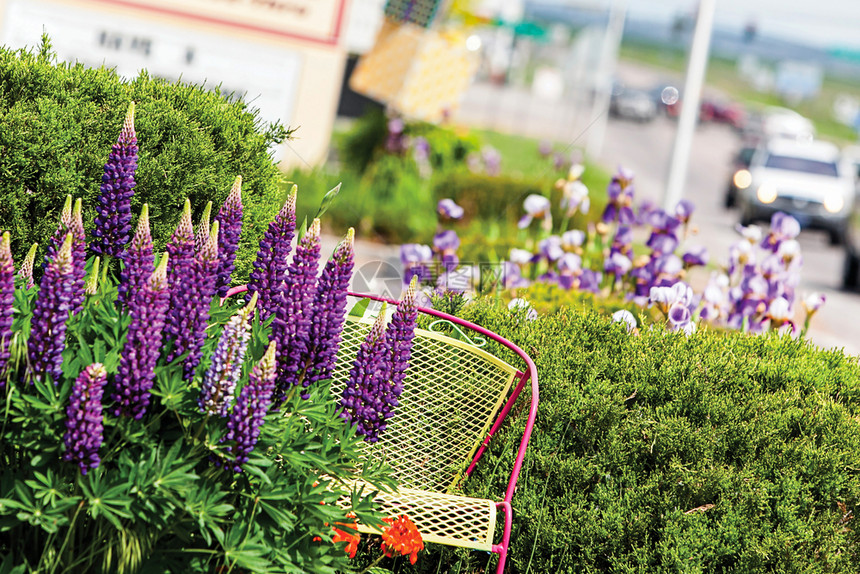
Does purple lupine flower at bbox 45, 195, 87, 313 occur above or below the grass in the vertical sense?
below

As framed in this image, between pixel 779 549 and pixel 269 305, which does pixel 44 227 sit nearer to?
pixel 269 305

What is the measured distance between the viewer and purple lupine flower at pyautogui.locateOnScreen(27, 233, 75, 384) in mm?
1892

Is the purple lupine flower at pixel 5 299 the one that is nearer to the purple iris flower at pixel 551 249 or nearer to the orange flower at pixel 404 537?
the orange flower at pixel 404 537

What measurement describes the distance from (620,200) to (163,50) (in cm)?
444

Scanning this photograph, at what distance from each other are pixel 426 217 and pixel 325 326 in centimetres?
725

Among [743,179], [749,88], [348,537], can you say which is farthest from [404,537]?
[749,88]

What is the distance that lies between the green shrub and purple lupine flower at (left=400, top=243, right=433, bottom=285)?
112 cm

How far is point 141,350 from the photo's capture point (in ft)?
6.25

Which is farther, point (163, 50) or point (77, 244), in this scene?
point (163, 50)

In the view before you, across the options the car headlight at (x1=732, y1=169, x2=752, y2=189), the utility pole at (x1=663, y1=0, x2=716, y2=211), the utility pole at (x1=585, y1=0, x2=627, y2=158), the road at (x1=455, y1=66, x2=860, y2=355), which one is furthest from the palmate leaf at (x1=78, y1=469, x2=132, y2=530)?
the car headlight at (x1=732, y1=169, x2=752, y2=189)

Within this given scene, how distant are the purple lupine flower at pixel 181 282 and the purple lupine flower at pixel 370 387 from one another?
442mm

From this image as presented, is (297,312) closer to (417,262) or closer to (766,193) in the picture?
(417,262)

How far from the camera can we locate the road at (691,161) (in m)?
10.4

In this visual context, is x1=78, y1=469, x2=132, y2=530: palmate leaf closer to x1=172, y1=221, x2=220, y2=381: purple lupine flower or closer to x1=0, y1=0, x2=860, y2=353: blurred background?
x1=172, y1=221, x2=220, y2=381: purple lupine flower
